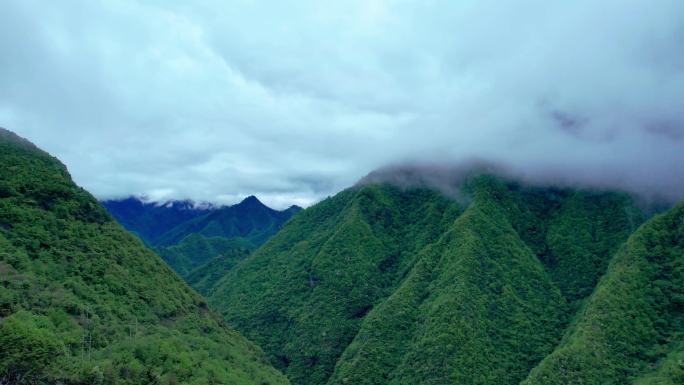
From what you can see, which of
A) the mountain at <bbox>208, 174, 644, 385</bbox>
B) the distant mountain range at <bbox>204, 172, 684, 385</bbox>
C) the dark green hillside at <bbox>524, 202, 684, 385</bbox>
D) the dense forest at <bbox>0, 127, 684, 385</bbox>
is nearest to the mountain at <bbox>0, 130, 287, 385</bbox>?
the dense forest at <bbox>0, 127, 684, 385</bbox>

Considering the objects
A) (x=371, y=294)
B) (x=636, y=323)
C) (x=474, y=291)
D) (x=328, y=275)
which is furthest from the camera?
(x=328, y=275)

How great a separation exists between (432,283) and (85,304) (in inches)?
3095

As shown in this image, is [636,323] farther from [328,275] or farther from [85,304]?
[85,304]

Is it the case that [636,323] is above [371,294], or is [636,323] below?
below

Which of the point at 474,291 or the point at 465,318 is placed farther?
the point at 474,291

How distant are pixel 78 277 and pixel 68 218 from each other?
36.5 ft

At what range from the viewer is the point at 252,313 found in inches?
5369

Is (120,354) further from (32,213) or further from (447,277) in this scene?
(447,277)

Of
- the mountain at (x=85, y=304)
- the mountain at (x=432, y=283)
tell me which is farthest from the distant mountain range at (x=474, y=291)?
the mountain at (x=85, y=304)

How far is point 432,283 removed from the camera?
118438 mm

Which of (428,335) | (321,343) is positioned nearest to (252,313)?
(321,343)

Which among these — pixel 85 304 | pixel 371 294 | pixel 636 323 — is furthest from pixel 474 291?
pixel 85 304

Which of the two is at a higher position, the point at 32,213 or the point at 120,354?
the point at 32,213

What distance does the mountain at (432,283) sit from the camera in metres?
103
